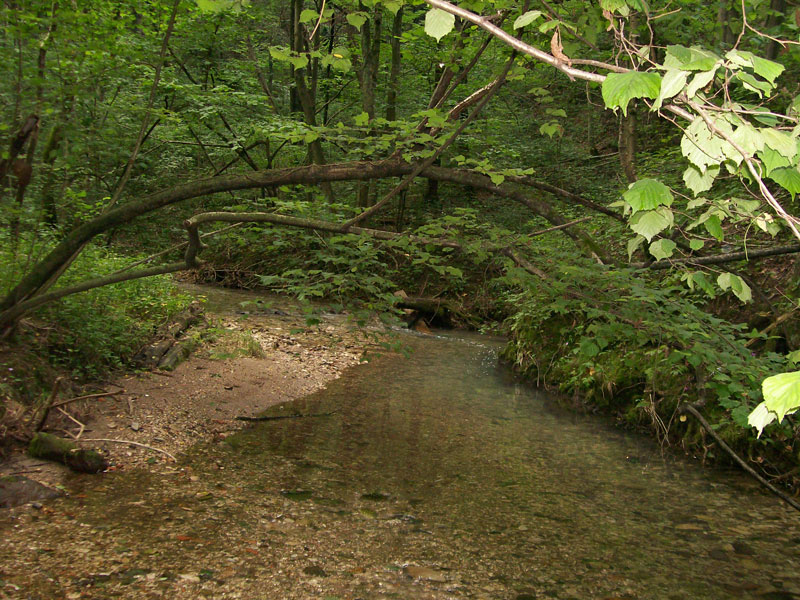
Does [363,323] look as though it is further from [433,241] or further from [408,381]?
[408,381]

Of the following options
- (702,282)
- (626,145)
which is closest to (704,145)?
(702,282)

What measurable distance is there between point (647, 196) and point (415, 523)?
3175 millimetres

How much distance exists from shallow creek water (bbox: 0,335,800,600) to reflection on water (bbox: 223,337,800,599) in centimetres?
2

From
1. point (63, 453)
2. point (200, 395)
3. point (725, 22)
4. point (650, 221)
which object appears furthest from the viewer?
point (200, 395)

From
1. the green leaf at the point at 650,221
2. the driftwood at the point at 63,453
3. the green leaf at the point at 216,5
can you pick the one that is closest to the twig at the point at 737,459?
the green leaf at the point at 650,221

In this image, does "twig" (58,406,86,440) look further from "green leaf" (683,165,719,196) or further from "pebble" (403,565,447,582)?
"green leaf" (683,165,719,196)

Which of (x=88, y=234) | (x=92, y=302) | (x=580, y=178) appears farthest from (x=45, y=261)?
(x=580, y=178)

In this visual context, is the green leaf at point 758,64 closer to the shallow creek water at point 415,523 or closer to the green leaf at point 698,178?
the green leaf at point 698,178

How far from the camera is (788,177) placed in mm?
1728

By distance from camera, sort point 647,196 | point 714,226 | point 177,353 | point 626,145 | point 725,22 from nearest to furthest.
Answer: point 647,196 → point 714,226 → point 725,22 → point 626,145 → point 177,353

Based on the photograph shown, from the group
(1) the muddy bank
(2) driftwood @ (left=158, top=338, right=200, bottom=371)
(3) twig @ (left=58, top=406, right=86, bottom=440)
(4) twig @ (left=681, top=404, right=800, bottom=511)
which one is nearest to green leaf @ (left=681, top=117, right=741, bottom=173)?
(1) the muddy bank

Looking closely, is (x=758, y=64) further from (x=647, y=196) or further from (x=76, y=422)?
(x=76, y=422)

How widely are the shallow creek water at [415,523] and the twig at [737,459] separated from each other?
151 mm

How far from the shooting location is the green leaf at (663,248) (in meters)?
2.65
